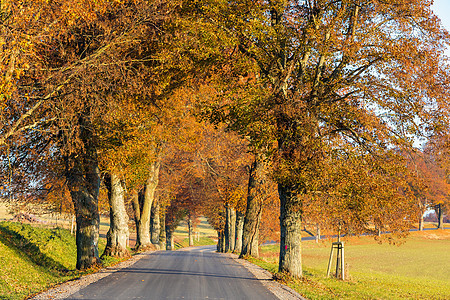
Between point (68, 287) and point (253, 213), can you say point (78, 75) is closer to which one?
point (68, 287)

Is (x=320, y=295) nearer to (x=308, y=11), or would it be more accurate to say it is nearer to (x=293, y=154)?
(x=293, y=154)

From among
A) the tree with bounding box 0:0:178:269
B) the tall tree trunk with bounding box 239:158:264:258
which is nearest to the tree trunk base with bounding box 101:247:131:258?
the tree with bounding box 0:0:178:269

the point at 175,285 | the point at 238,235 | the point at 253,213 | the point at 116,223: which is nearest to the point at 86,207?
the point at 175,285

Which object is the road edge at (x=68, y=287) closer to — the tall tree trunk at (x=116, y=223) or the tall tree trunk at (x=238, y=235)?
the tall tree trunk at (x=116, y=223)

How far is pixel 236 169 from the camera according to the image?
37469 mm

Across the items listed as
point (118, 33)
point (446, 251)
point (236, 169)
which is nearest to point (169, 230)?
point (236, 169)

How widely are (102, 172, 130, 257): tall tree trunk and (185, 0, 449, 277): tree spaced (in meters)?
11.5

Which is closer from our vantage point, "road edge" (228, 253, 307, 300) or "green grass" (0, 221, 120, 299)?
"road edge" (228, 253, 307, 300)

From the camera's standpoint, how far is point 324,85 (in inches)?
627

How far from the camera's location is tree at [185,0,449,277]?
573 inches

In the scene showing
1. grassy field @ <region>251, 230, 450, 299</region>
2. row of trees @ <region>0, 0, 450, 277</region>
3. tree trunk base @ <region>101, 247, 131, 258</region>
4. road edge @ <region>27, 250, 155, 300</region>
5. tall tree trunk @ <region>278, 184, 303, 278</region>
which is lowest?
grassy field @ <region>251, 230, 450, 299</region>

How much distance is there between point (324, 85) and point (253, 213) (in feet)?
44.9

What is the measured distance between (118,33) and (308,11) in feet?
24.5

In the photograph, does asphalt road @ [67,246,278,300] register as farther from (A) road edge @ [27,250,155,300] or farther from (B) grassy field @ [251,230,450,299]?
(B) grassy field @ [251,230,450,299]
